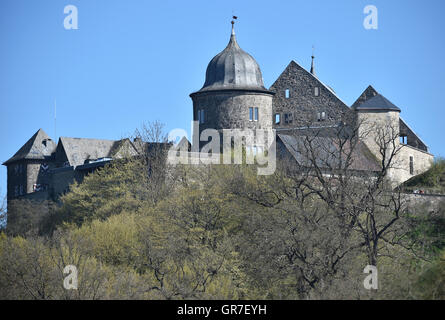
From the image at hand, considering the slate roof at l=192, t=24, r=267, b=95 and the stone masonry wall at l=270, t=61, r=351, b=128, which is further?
the stone masonry wall at l=270, t=61, r=351, b=128

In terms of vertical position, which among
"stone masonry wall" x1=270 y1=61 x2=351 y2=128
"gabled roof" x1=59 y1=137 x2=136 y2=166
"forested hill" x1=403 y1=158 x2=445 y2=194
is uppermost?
"stone masonry wall" x1=270 y1=61 x2=351 y2=128

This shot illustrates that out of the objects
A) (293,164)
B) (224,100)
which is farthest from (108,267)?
(224,100)

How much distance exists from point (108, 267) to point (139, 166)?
13.4 meters

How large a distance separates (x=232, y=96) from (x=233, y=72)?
63.3 inches

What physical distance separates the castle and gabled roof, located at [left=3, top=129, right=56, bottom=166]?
8846mm

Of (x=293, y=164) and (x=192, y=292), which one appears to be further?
(x=293, y=164)

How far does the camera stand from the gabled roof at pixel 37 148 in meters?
78.9

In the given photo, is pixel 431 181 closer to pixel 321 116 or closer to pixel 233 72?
pixel 321 116

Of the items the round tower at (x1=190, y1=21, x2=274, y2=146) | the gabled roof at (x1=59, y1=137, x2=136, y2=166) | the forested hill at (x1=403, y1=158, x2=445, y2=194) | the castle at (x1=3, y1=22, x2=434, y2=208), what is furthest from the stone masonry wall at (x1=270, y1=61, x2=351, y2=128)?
the gabled roof at (x1=59, y1=137, x2=136, y2=166)

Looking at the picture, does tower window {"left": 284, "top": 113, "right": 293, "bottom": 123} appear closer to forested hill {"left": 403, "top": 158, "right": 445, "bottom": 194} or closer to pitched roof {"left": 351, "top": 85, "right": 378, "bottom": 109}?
pitched roof {"left": 351, "top": 85, "right": 378, "bottom": 109}

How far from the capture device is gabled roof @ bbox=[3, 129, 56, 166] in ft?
259

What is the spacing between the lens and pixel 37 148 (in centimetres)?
7988

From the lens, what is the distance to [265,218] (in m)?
43.0
